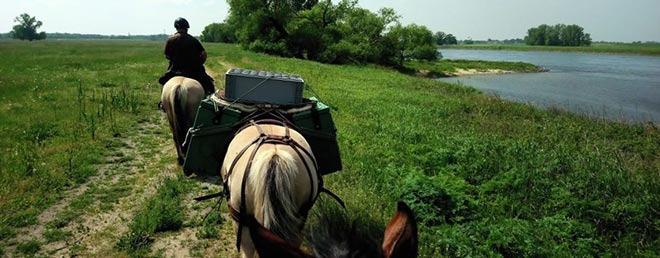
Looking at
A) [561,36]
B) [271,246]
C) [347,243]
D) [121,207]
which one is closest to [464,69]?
[121,207]

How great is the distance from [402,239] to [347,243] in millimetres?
280

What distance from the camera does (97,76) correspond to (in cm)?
2084

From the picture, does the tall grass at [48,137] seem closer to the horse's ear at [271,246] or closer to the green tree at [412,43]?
the horse's ear at [271,246]

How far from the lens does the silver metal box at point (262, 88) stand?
461 cm

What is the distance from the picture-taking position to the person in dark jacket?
7.38 m

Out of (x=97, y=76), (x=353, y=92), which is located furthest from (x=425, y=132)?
(x=97, y=76)

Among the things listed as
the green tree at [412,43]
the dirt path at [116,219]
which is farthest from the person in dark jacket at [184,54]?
the green tree at [412,43]

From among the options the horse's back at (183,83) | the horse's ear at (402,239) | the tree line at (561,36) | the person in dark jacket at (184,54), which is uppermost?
the tree line at (561,36)

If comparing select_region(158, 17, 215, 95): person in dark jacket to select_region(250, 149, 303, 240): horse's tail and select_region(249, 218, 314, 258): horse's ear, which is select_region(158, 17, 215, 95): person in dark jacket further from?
select_region(249, 218, 314, 258): horse's ear

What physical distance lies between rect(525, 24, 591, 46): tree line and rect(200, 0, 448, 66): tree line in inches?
4308

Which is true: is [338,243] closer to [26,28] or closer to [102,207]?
[102,207]

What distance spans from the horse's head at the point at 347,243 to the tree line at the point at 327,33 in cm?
4592

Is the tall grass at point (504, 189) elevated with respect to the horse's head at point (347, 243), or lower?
lower

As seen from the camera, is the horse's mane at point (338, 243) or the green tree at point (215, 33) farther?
the green tree at point (215, 33)
